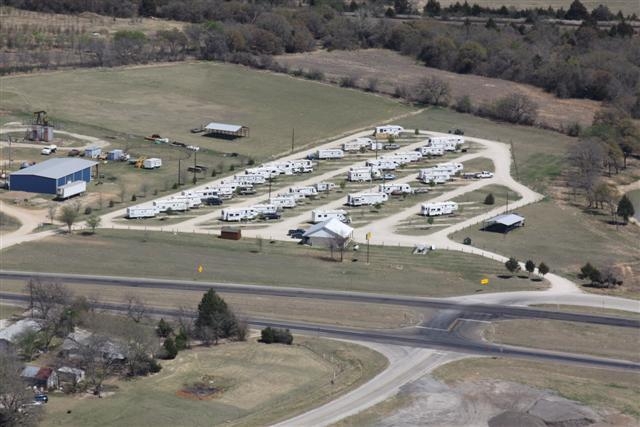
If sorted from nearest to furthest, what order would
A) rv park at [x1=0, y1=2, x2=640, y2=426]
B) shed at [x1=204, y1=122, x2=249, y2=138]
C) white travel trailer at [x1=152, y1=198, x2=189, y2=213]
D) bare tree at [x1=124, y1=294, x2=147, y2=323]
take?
rv park at [x1=0, y1=2, x2=640, y2=426] < bare tree at [x1=124, y1=294, x2=147, y2=323] < white travel trailer at [x1=152, y1=198, x2=189, y2=213] < shed at [x1=204, y1=122, x2=249, y2=138]

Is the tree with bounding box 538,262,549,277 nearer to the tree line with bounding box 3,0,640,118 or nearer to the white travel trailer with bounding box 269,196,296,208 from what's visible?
the white travel trailer with bounding box 269,196,296,208

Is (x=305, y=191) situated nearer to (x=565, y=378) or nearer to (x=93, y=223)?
(x=93, y=223)

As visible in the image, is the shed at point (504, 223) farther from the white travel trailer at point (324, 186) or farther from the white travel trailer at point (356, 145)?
the white travel trailer at point (356, 145)

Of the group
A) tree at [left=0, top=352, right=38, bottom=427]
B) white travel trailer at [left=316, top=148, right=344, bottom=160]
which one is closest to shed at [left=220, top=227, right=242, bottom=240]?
white travel trailer at [left=316, top=148, right=344, bottom=160]

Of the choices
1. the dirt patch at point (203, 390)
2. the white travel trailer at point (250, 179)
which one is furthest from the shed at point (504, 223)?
the dirt patch at point (203, 390)

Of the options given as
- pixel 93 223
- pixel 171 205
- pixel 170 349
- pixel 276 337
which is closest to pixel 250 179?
pixel 171 205

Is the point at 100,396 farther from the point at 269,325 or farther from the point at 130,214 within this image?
the point at 130,214
